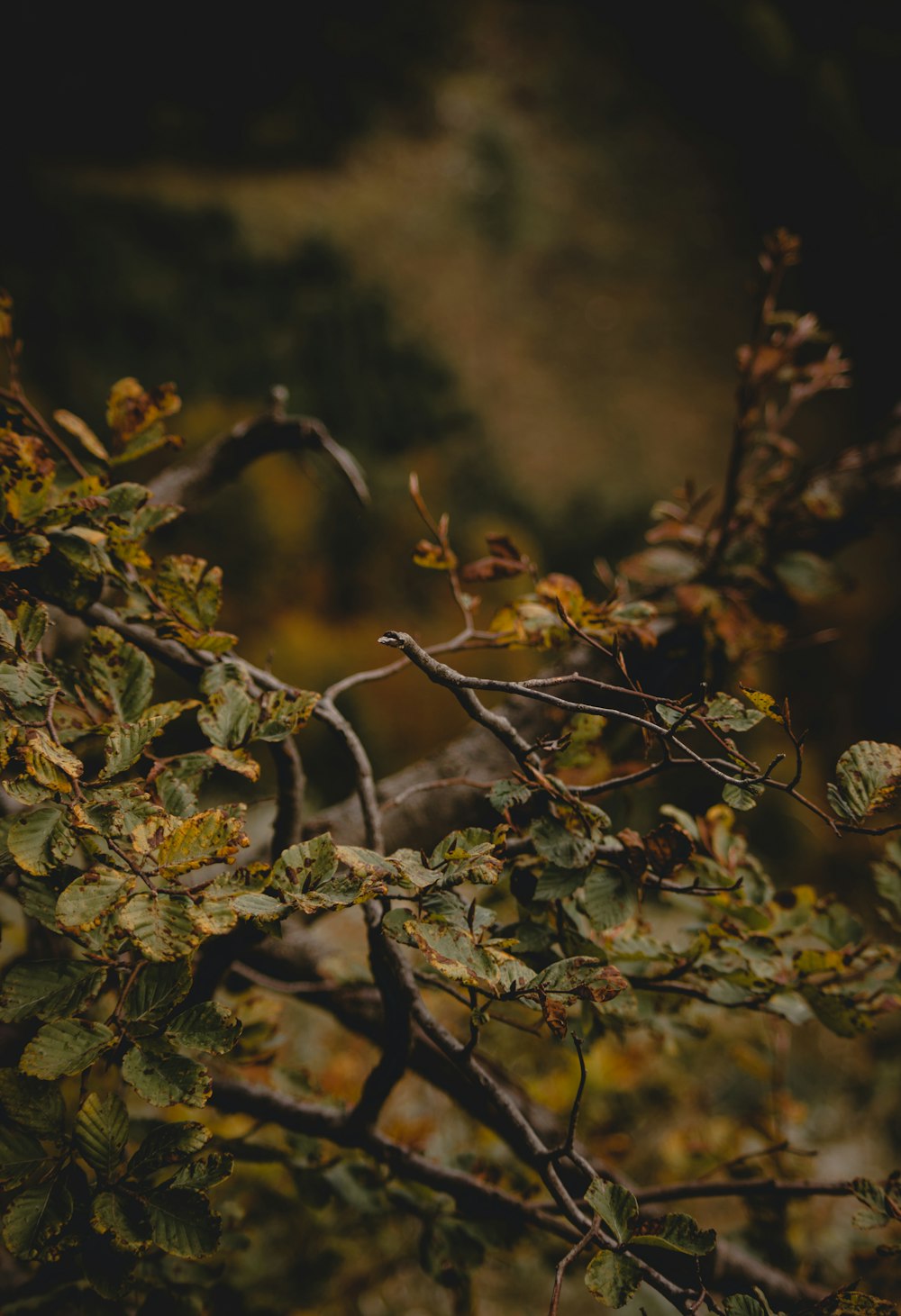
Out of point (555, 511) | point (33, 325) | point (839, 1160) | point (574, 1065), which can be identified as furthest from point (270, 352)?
point (839, 1160)

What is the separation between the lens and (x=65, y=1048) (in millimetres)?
365

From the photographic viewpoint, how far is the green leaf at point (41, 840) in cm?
36

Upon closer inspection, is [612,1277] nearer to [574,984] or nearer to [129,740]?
[574,984]

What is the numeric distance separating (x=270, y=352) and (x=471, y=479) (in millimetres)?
899

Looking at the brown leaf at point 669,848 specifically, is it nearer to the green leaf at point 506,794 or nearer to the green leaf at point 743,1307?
the green leaf at point 506,794

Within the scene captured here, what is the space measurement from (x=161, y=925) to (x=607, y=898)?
0.89 ft

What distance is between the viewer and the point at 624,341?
3.20 metres

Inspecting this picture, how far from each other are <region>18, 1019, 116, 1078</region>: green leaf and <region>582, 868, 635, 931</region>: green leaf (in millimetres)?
283

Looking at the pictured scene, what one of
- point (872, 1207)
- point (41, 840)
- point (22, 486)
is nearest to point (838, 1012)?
point (872, 1207)

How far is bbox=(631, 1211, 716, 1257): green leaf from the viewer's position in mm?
385

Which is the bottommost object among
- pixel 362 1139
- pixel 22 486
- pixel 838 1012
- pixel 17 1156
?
pixel 362 1139

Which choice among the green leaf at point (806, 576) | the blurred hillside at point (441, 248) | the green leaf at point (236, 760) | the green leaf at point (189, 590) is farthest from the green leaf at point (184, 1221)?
the blurred hillside at point (441, 248)

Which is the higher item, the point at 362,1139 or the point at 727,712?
the point at 727,712

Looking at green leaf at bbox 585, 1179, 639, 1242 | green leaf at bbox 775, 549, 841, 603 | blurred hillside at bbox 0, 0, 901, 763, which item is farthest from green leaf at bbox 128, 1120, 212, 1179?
blurred hillside at bbox 0, 0, 901, 763
